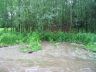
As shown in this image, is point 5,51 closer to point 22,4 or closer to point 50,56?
point 50,56

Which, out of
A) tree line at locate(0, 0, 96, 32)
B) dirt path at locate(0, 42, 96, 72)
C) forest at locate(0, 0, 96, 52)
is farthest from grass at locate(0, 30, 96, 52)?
dirt path at locate(0, 42, 96, 72)

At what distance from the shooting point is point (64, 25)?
11.3 m

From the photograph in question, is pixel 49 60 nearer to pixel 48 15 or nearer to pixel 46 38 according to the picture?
pixel 46 38

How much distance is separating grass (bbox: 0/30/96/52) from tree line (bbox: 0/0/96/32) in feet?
1.84

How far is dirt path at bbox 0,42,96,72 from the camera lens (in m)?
5.70

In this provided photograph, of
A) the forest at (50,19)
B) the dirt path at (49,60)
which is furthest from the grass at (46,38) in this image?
the dirt path at (49,60)

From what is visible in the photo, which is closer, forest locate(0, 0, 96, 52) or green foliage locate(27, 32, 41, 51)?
green foliage locate(27, 32, 41, 51)

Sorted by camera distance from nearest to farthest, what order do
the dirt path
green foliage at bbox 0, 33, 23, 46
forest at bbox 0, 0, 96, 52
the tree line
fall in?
the dirt path, green foliage at bbox 0, 33, 23, 46, forest at bbox 0, 0, 96, 52, the tree line

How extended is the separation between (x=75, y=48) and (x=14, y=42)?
2.54m

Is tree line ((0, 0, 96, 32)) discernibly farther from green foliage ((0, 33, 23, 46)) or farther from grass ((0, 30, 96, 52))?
green foliage ((0, 33, 23, 46))

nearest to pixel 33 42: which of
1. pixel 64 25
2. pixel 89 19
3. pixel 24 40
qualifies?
pixel 24 40

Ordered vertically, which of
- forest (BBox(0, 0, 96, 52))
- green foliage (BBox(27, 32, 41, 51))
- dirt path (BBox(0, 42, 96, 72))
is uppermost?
forest (BBox(0, 0, 96, 52))

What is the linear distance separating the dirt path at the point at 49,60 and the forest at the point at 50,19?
2.16 m

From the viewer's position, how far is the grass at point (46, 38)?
921 centimetres
